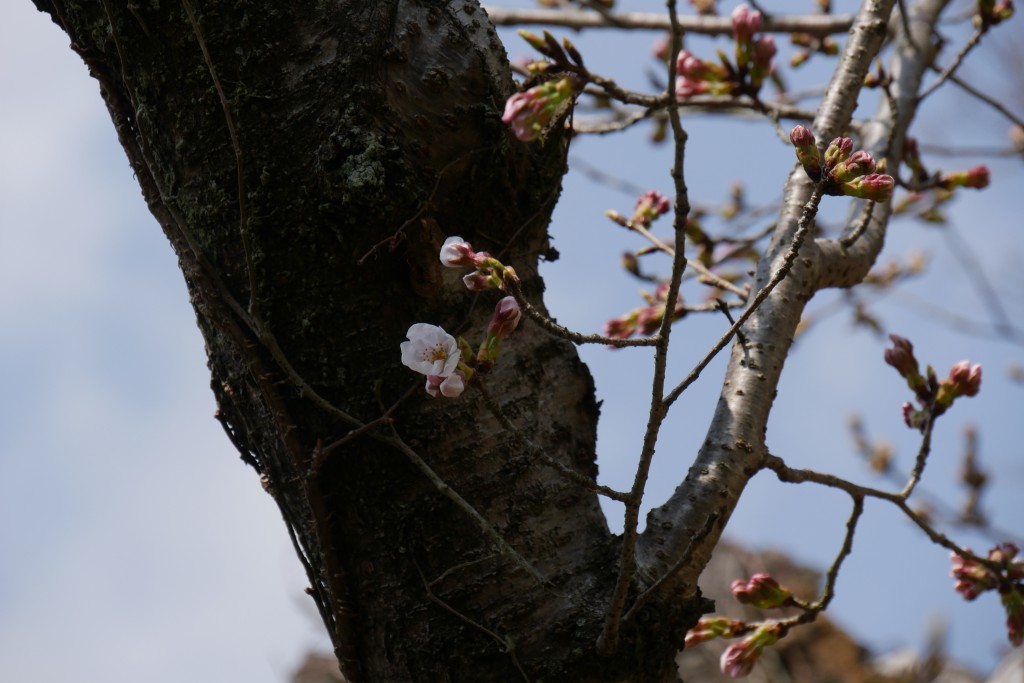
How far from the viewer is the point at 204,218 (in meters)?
1.36

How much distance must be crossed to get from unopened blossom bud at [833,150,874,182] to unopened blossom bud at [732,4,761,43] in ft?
3.74

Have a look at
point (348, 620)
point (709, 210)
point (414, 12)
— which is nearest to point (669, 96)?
point (414, 12)

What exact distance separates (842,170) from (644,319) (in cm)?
122

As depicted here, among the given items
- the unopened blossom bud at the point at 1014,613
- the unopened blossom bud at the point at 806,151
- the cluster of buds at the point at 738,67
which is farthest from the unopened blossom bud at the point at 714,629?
the cluster of buds at the point at 738,67

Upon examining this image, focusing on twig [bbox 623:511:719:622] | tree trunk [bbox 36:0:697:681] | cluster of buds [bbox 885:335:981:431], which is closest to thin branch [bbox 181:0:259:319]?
tree trunk [bbox 36:0:697:681]

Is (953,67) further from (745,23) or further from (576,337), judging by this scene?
(576,337)

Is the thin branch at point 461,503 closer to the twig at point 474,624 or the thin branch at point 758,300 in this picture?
the twig at point 474,624

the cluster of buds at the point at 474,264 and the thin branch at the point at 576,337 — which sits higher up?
the cluster of buds at the point at 474,264

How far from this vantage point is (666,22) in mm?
2854

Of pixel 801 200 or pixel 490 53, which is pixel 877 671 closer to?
pixel 801 200

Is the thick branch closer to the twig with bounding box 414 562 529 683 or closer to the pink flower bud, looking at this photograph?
the twig with bounding box 414 562 529 683

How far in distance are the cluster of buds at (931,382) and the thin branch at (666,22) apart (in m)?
1.25

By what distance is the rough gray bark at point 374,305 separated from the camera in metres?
1.29

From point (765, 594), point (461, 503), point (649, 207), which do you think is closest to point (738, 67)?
point (649, 207)
